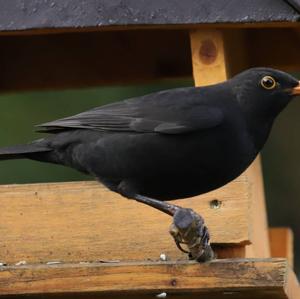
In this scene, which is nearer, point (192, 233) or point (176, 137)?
point (192, 233)

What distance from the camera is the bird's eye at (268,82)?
19.0 ft

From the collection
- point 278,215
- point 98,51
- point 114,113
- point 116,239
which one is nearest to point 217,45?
point 114,113

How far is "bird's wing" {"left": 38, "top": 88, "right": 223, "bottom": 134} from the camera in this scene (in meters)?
5.61

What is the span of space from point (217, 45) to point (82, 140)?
27.2 inches

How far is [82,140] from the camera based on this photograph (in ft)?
19.1

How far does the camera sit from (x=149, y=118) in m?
5.75

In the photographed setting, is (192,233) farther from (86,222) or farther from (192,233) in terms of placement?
(86,222)

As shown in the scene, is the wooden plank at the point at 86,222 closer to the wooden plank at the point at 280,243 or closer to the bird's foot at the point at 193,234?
the bird's foot at the point at 193,234

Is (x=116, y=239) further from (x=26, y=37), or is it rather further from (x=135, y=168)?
(x=26, y=37)

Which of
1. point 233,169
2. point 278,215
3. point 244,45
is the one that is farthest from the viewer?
point 278,215

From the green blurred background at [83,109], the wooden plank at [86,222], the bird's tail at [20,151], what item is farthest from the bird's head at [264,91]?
the green blurred background at [83,109]

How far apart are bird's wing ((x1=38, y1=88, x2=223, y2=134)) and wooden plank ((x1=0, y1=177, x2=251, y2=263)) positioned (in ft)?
0.80

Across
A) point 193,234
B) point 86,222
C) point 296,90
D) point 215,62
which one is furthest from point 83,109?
point 193,234

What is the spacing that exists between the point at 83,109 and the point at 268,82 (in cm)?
462
